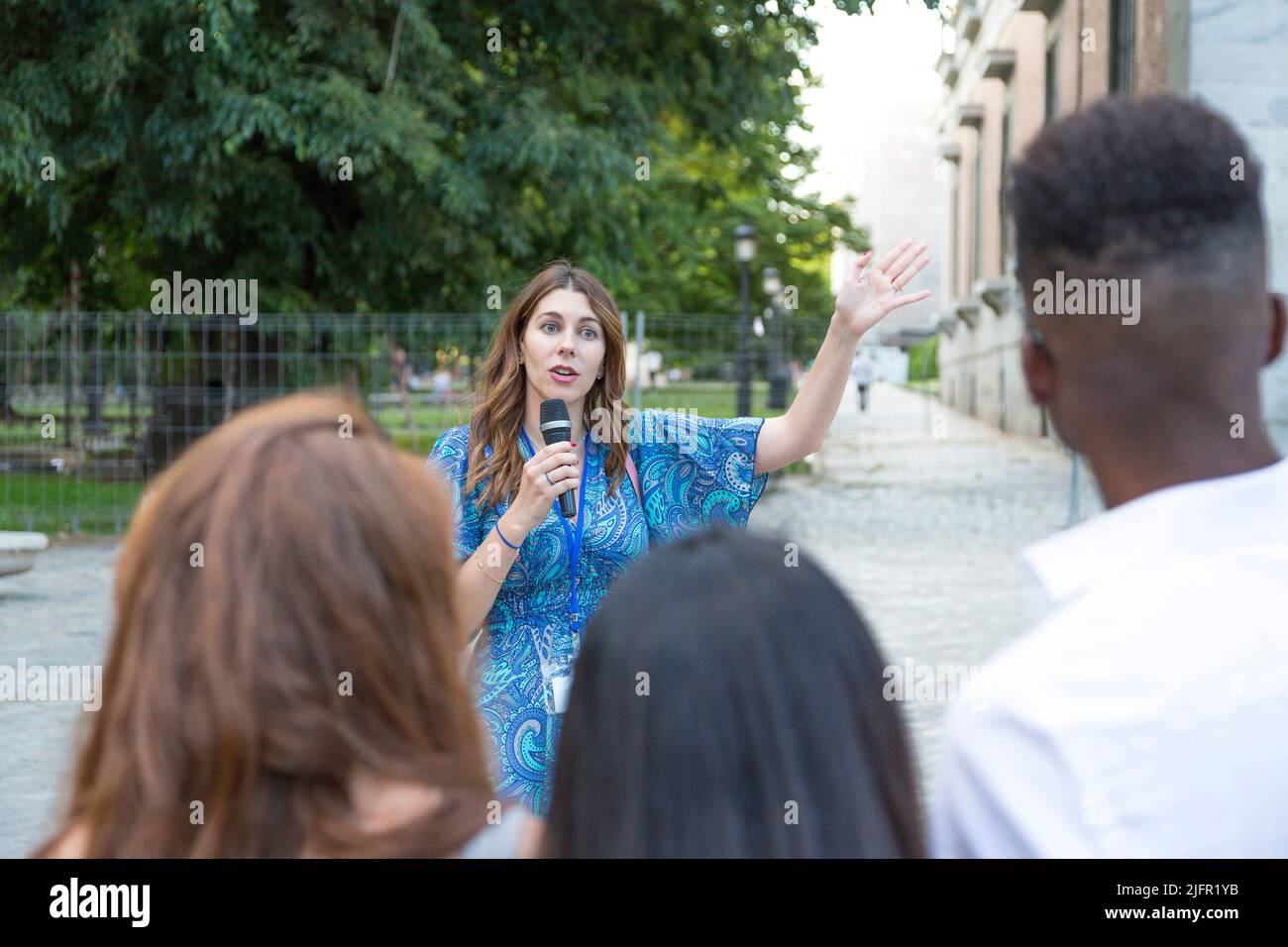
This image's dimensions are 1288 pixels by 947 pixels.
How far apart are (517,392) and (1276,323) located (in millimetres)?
2288

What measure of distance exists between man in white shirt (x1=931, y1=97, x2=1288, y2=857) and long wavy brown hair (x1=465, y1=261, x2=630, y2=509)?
203cm

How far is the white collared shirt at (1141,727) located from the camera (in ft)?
3.64

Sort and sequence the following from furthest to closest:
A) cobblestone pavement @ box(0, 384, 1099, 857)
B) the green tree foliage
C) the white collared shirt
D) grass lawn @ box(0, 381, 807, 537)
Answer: grass lawn @ box(0, 381, 807, 537) → the green tree foliage → cobblestone pavement @ box(0, 384, 1099, 857) → the white collared shirt

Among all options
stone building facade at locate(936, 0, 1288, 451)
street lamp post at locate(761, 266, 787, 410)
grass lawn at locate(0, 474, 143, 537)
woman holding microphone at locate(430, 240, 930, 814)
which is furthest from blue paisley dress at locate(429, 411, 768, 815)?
grass lawn at locate(0, 474, 143, 537)

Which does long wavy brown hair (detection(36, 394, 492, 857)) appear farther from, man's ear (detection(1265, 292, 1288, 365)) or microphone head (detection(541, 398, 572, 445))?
microphone head (detection(541, 398, 572, 445))

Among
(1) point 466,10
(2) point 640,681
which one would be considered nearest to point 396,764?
(2) point 640,681

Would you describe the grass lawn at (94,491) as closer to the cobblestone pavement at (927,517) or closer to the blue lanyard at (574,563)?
the cobblestone pavement at (927,517)

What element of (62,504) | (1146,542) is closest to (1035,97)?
(62,504)

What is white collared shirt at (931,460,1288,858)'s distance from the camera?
111 cm

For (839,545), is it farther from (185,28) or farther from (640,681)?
(640,681)

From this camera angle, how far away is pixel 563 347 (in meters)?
3.45

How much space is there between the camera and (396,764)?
4.19 feet

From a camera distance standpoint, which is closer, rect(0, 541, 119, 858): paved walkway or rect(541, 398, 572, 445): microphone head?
rect(541, 398, 572, 445): microphone head

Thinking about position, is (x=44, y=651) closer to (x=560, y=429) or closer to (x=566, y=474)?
(x=560, y=429)
